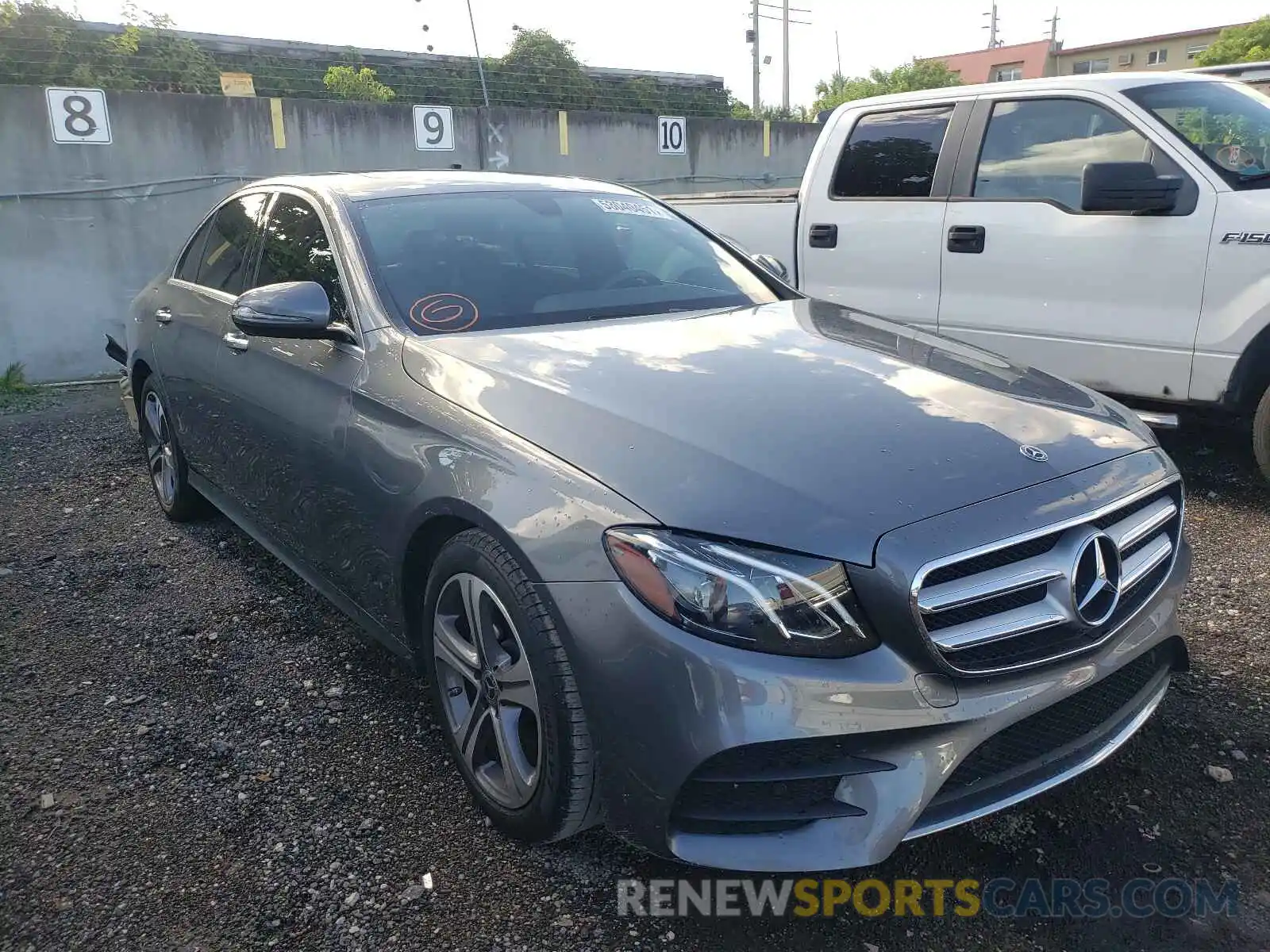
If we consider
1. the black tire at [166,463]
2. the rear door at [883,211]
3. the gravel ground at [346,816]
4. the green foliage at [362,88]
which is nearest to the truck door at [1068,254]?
the rear door at [883,211]

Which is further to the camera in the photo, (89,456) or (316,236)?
(89,456)

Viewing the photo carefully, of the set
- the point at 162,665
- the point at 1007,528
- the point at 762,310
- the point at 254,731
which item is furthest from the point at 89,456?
the point at 1007,528

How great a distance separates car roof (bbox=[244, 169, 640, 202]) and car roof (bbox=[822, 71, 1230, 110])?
7.16ft

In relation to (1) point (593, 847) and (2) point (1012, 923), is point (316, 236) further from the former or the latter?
(2) point (1012, 923)

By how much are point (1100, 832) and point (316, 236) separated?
9.65 ft

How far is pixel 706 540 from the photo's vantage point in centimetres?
197

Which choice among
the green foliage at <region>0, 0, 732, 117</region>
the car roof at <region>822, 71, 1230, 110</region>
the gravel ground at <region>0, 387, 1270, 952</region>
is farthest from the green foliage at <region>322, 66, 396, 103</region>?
the gravel ground at <region>0, 387, 1270, 952</region>

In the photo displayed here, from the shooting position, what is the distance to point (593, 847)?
7.99 ft

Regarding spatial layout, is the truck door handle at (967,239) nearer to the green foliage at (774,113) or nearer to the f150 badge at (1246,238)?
the f150 badge at (1246,238)

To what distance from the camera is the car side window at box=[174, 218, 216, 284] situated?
4.54 m

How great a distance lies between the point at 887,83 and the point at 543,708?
53.9 metres

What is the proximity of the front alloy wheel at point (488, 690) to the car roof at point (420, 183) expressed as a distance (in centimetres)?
168

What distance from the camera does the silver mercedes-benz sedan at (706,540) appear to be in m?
1.91

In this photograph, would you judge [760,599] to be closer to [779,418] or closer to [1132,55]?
[779,418]
